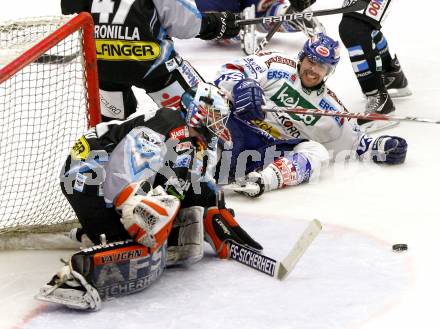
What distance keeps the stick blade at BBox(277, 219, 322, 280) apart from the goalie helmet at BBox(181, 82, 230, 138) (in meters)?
0.47

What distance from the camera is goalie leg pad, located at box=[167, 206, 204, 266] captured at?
344 centimetres

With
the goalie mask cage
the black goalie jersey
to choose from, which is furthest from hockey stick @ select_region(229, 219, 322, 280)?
the goalie mask cage

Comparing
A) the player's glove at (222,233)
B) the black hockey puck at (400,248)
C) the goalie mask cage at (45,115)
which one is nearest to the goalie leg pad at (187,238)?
the player's glove at (222,233)

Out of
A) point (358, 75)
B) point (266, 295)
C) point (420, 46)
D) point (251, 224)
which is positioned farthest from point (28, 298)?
point (420, 46)

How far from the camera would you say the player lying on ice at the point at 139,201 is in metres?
3.10

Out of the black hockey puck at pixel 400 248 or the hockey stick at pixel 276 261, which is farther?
the black hockey puck at pixel 400 248

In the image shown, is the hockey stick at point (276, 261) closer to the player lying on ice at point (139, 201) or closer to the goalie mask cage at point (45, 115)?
the player lying on ice at point (139, 201)

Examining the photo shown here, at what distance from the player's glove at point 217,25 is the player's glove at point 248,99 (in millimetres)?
395

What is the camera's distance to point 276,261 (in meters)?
3.40

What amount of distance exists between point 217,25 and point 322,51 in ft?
1.62

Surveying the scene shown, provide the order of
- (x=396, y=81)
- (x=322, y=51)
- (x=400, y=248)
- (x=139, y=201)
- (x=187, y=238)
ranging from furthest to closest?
(x=396, y=81) → (x=322, y=51) → (x=400, y=248) → (x=187, y=238) → (x=139, y=201)

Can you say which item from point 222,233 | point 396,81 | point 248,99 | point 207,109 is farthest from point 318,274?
point 396,81

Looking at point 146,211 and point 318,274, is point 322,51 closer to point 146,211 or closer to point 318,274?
point 318,274

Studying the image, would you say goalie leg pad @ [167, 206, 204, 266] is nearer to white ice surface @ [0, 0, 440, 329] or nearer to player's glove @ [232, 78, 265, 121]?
white ice surface @ [0, 0, 440, 329]
